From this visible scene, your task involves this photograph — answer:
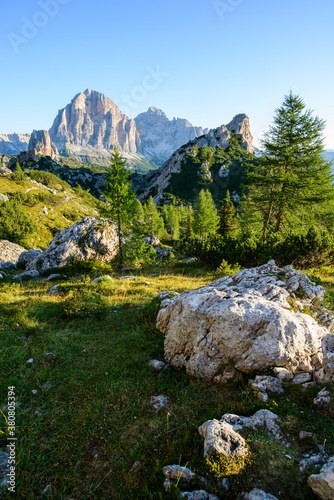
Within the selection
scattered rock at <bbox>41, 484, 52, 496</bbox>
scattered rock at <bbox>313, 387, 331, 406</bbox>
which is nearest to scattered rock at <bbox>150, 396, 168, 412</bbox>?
scattered rock at <bbox>41, 484, 52, 496</bbox>

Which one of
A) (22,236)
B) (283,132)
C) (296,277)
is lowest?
(22,236)

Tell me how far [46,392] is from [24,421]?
2.29 feet

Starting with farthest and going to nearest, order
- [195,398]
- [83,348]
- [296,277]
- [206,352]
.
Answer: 1. [296,277]
2. [83,348]
3. [206,352]
4. [195,398]

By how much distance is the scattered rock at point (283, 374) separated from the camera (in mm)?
4367

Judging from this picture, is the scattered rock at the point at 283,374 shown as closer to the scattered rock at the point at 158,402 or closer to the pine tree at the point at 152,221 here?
the scattered rock at the point at 158,402

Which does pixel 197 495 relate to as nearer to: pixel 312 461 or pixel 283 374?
pixel 312 461

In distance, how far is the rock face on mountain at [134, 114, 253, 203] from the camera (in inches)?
5265

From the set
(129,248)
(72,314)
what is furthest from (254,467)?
(129,248)

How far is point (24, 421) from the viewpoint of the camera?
12.8ft

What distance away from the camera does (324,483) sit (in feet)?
7.75

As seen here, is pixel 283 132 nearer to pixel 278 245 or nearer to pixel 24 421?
pixel 278 245

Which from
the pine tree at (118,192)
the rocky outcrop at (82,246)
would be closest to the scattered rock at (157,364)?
the pine tree at (118,192)

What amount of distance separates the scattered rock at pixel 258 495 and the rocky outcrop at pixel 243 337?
92.4 inches

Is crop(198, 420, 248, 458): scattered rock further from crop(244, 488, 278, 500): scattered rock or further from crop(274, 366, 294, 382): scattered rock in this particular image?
crop(274, 366, 294, 382): scattered rock
